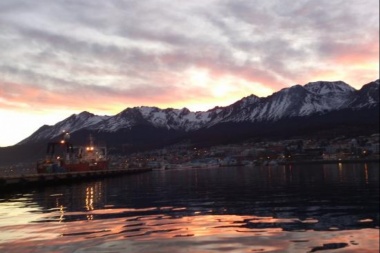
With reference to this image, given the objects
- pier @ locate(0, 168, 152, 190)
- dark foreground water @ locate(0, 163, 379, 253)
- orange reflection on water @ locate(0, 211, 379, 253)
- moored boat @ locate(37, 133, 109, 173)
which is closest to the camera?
orange reflection on water @ locate(0, 211, 379, 253)

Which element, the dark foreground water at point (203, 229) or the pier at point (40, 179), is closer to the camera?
the dark foreground water at point (203, 229)

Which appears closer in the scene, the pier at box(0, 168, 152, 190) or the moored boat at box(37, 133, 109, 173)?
the pier at box(0, 168, 152, 190)

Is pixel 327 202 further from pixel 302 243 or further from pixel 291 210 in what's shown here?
pixel 302 243

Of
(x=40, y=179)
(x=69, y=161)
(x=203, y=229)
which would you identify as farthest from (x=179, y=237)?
(x=69, y=161)

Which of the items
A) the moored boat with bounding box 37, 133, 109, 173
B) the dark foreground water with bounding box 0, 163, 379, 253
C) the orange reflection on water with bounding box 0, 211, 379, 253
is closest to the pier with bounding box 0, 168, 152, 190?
the moored boat with bounding box 37, 133, 109, 173

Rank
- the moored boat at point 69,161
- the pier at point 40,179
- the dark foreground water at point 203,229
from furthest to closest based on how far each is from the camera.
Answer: the moored boat at point 69,161 < the pier at point 40,179 < the dark foreground water at point 203,229

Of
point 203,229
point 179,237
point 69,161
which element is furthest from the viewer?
point 69,161

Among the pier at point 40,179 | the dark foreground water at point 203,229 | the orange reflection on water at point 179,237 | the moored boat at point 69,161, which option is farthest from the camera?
the moored boat at point 69,161

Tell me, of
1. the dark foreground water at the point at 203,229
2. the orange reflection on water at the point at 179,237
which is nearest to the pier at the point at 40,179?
the dark foreground water at the point at 203,229

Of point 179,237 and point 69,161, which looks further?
point 69,161

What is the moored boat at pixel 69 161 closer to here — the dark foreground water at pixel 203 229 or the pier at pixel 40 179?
the pier at pixel 40 179

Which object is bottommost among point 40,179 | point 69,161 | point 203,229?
point 203,229

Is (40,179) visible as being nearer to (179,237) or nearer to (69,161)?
(69,161)

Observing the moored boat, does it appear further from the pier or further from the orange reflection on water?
the orange reflection on water
